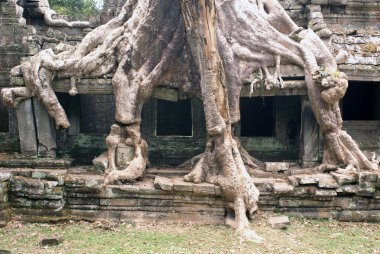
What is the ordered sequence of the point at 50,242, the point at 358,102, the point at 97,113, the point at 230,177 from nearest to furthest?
the point at 50,242 → the point at 230,177 → the point at 97,113 → the point at 358,102

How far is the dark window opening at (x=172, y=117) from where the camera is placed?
10578mm

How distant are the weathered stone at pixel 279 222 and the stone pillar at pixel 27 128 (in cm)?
480

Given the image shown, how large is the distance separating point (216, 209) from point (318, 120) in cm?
272

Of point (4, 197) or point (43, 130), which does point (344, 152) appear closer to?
point (43, 130)

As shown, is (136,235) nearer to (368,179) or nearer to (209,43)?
(209,43)

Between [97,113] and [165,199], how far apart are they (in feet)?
13.1

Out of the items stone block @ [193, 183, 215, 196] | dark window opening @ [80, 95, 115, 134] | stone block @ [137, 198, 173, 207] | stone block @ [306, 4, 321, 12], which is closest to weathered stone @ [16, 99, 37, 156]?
dark window opening @ [80, 95, 115, 134]

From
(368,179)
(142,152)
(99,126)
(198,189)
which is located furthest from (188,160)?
(368,179)

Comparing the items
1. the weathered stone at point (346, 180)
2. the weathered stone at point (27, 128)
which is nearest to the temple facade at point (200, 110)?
the weathered stone at point (27, 128)

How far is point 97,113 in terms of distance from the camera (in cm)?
1091

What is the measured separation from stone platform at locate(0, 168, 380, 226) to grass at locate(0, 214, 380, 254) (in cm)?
21

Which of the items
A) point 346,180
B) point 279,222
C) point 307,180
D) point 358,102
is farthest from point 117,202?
point 358,102

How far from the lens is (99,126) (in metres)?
10.9

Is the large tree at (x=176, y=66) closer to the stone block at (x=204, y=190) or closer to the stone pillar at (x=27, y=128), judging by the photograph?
the stone pillar at (x=27, y=128)
